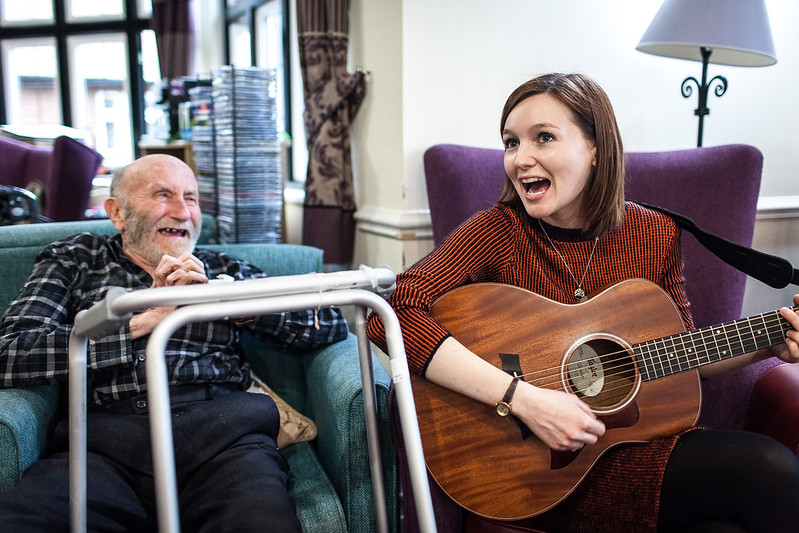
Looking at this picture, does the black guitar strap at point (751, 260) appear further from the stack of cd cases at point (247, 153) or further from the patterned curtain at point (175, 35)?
the patterned curtain at point (175, 35)

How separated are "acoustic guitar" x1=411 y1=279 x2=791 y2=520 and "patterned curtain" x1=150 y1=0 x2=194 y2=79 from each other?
398cm

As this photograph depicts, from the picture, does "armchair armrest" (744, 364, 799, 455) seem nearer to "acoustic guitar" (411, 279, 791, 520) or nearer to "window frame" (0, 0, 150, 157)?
"acoustic guitar" (411, 279, 791, 520)

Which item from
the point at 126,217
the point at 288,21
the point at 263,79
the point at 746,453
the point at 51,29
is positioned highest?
the point at 51,29

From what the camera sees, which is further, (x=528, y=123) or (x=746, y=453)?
(x=528, y=123)

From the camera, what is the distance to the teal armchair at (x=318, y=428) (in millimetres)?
1278

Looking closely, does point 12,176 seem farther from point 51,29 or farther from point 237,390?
point 51,29

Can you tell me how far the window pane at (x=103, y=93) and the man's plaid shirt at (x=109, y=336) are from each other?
4351mm

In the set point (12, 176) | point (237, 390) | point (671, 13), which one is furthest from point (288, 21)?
point (237, 390)

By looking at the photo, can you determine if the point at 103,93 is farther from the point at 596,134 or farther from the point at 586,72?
the point at 596,134

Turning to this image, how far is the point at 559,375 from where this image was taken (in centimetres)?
122

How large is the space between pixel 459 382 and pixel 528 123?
0.52m

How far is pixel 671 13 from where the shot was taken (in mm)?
1951

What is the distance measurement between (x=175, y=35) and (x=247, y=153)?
2.64m

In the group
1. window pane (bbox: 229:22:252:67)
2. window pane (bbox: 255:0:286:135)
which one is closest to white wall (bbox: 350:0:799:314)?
window pane (bbox: 255:0:286:135)
